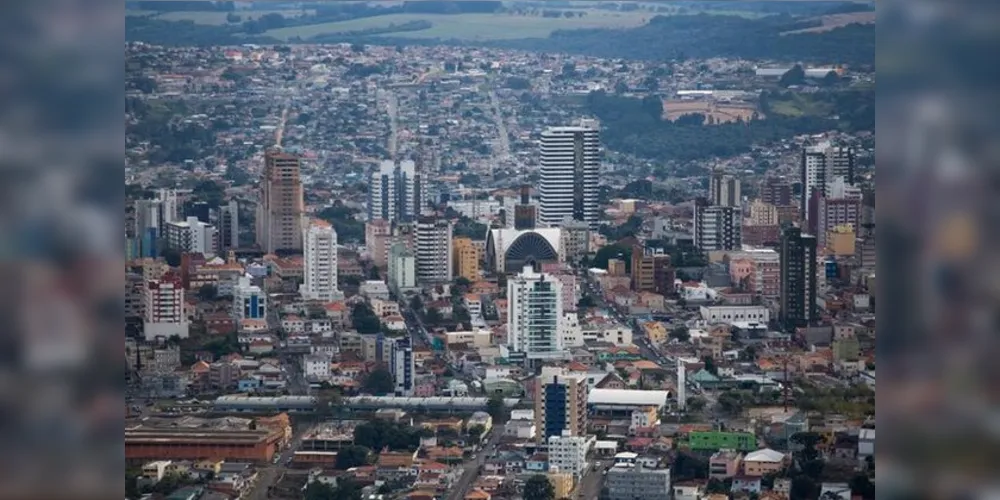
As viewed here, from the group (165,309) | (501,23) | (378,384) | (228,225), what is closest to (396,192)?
(228,225)

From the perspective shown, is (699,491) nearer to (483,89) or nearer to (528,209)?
(528,209)

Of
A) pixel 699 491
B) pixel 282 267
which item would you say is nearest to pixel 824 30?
pixel 282 267

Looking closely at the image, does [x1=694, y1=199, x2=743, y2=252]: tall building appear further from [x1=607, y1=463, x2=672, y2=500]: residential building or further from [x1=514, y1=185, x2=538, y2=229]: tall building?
[x1=607, y1=463, x2=672, y2=500]: residential building

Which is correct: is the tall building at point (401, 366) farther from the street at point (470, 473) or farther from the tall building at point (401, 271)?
the tall building at point (401, 271)

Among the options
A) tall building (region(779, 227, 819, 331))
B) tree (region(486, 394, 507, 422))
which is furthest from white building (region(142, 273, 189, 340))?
tall building (region(779, 227, 819, 331))

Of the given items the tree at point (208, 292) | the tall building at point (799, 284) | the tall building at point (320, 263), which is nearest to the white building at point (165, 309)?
the tree at point (208, 292)

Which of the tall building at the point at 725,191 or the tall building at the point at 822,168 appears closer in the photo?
the tall building at the point at 822,168
